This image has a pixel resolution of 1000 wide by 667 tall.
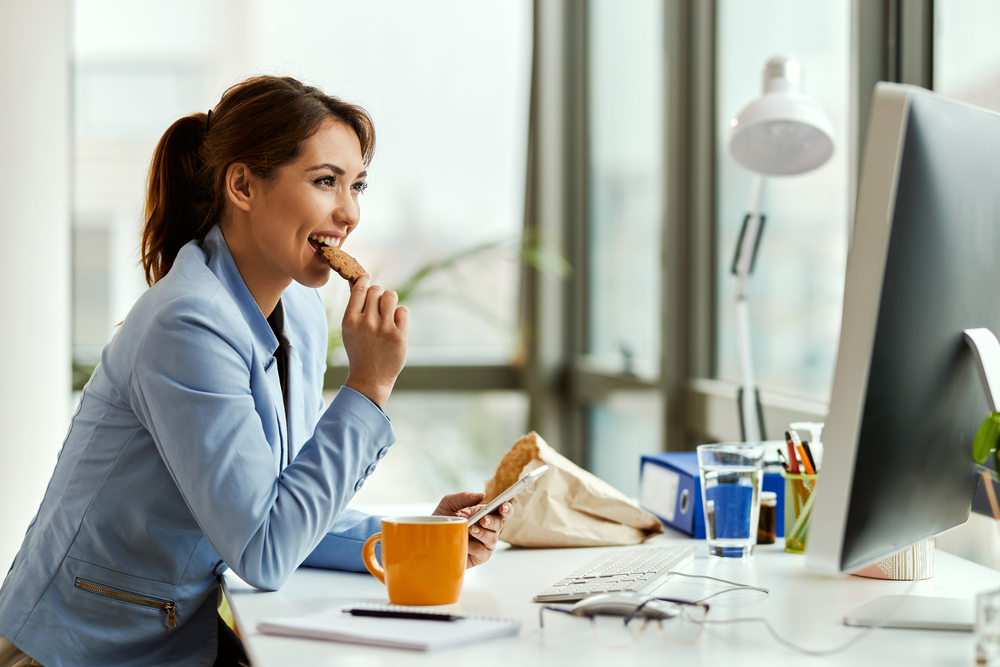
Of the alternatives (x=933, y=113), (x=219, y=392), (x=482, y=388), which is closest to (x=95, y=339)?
(x=482, y=388)

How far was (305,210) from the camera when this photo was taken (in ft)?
3.83

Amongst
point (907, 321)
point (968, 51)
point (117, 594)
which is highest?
point (968, 51)

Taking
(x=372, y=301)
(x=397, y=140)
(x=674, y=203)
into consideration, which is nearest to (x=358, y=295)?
(x=372, y=301)

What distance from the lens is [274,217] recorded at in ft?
3.83

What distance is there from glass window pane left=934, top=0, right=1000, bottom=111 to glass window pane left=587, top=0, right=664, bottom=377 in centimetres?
101

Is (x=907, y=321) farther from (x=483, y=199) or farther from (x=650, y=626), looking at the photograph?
(x=483, y=199)

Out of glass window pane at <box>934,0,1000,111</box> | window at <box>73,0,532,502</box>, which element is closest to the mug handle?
glass window pane at <box>934,0,1000,111</box>

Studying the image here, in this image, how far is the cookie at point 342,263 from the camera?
3.78 feet

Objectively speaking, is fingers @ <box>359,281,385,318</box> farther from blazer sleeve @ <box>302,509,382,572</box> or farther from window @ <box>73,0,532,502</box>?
window @ <box>73,0,532,502</box>

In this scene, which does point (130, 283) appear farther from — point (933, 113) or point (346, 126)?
point (933, 113)

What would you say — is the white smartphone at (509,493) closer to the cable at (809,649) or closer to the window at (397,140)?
the cable at (809,649)

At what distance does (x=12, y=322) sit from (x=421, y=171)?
1.67 m

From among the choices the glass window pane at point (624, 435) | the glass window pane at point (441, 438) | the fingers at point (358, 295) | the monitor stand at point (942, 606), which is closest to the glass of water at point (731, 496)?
the monitor stand at point (942, 606)

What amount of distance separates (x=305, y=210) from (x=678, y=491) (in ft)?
2.15
